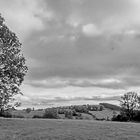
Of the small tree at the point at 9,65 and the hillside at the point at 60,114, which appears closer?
the small tree at the point at 9,65

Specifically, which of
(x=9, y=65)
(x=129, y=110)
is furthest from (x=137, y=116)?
(x=9, y=65)

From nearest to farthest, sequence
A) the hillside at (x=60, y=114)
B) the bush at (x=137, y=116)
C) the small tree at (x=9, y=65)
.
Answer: the small tree at (x=9, y=65), the hillside at (x=60, y=114), the bush at (x=137, y=116)

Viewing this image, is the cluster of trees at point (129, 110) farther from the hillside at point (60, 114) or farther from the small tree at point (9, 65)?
the small tree at point (9, 65)

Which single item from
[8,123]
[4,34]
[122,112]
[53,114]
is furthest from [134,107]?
[4,34]

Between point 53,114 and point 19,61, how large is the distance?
160ft

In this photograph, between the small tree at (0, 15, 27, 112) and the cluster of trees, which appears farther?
the cluster of trees

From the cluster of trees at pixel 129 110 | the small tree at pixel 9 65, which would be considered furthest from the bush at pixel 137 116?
the small tree at pixel 9 65

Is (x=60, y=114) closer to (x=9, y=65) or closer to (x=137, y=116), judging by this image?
(x=137, y=116)

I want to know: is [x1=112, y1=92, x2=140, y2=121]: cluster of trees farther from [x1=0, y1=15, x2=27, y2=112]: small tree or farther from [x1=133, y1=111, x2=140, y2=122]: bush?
[x1=0, y1=15, x2=27, y2=112]: small tree

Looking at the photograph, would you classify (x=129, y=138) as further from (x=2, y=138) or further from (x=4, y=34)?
(x=4, y=34)

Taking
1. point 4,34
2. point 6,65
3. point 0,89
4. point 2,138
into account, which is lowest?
point 2,138

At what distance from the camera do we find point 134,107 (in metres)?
106

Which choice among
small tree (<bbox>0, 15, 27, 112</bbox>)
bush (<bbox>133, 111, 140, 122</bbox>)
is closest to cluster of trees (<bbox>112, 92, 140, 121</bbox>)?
bush (<bbox>133, 111, 140, 122</bbox>)

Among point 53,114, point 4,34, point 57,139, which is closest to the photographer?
point 57,139
